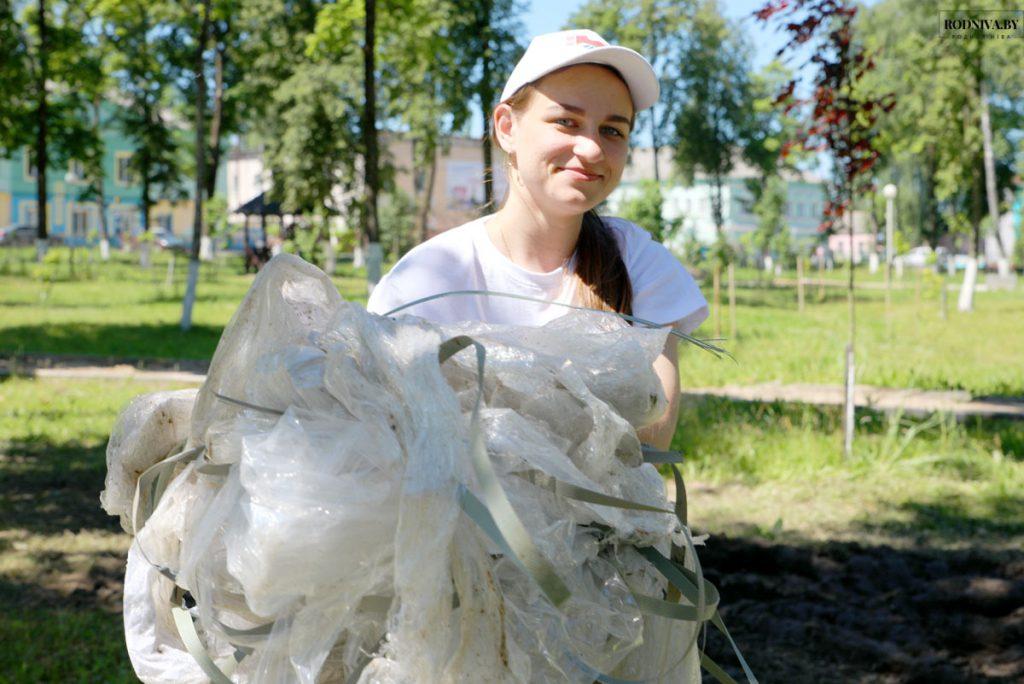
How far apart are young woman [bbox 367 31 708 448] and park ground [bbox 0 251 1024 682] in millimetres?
2352

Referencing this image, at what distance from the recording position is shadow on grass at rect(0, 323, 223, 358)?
13062mm

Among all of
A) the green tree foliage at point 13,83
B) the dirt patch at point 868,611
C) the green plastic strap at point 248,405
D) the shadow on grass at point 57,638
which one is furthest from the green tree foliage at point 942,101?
the green tree foliage at point 13,83

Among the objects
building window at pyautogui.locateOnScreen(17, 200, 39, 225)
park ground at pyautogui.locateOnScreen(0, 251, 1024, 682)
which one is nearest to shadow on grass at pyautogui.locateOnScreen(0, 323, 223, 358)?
park ground at pyautogui.locateOnScreen(0, 251, 1024, 682)

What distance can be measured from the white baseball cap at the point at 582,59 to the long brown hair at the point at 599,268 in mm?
23

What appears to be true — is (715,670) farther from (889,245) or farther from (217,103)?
(217,103)

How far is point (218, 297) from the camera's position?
76.1 ft

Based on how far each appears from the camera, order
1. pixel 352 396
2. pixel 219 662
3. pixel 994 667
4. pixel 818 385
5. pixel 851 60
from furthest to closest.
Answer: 1. pixel 818 385
2. pixel 851 60
3. pixel 994 667
4. pixel 219 662
5. pixel 352 396

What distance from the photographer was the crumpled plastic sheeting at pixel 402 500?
1.23 meters

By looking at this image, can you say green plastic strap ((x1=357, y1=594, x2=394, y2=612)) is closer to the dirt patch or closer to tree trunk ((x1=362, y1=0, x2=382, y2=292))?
the dirt patch

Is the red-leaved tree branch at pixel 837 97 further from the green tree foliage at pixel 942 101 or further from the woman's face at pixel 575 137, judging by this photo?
the woman's face at pixel 575 137

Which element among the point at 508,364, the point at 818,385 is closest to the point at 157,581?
the point at 508,364

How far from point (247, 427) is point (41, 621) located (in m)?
3.56

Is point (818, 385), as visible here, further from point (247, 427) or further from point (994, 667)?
point (247, 427)

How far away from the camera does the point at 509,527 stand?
122 cm
